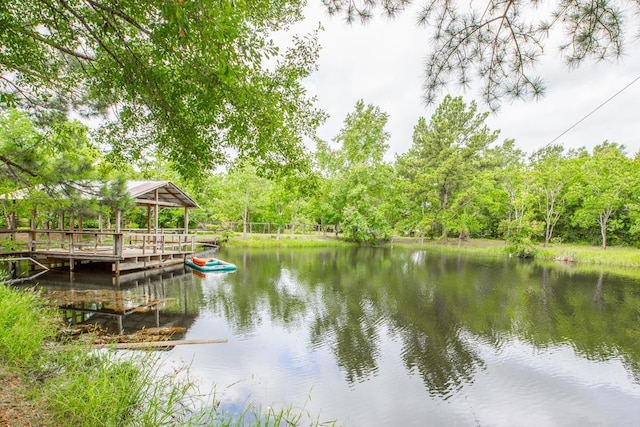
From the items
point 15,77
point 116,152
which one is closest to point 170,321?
point 116,152

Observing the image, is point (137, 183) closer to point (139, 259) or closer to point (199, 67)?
point (139, 259)

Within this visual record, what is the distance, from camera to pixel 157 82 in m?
3.83

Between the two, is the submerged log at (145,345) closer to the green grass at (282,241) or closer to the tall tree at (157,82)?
the tall tree at (157,82)

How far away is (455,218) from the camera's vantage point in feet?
97.9

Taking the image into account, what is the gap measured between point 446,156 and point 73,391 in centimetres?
3154

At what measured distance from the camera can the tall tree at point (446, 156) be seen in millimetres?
29141

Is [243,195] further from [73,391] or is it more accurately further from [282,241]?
[73,391]

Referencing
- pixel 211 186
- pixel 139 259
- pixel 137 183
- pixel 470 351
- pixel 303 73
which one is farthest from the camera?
pixel 211 186

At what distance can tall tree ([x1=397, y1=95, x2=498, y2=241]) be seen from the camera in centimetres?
2914

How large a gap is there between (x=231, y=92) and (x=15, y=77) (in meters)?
4.11

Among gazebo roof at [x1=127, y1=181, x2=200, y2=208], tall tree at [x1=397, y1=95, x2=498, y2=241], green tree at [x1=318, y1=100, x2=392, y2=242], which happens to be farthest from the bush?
tall tree at [x1=397, y1=95, x2=498, y2=241]

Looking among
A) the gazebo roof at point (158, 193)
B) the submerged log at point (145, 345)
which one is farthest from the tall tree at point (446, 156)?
the submerged log at point (145, 345)

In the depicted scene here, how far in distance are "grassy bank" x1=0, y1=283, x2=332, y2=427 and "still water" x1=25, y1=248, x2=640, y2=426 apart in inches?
41.4

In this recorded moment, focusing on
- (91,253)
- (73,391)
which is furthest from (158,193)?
(73,391)
